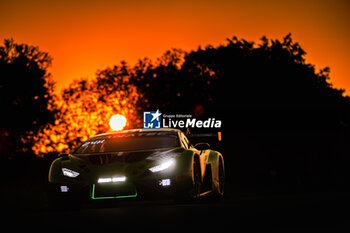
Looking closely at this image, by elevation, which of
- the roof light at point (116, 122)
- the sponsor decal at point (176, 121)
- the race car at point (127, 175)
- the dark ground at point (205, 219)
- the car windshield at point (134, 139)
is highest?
the sponsor decal at point (176, 121)

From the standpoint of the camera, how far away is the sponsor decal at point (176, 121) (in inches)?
1866

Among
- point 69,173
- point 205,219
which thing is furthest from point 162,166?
point 205,219

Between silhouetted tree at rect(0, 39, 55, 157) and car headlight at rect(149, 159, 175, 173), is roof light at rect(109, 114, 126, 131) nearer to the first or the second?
silhouetted tree at rect(0, 39, 55, 157)

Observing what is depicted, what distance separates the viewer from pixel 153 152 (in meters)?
12.5

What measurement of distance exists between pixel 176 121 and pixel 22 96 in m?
11.8

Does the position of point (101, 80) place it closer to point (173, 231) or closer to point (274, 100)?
point (274, 100)

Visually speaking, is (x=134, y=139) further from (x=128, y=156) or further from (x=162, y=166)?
(x=162, y=166)

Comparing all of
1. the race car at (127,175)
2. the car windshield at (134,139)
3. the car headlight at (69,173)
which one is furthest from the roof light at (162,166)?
the car headlight at (69,173)

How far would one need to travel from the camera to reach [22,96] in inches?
2269

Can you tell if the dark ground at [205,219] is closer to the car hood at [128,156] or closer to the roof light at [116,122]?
the car hood at [128,156]

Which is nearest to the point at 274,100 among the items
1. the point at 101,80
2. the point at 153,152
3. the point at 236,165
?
the point at 236,165

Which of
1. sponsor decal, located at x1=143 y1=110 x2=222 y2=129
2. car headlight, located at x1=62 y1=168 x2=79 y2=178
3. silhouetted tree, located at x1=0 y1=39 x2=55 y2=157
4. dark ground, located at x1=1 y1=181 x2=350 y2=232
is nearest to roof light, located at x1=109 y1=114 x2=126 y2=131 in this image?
sponsor decal, located at x1=143 y1=110 x2=222 y2=129

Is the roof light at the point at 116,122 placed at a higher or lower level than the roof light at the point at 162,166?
higher

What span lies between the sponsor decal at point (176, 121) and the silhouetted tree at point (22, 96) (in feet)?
30.3
